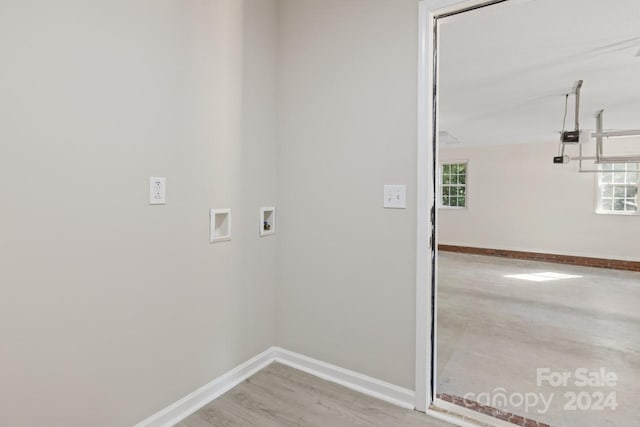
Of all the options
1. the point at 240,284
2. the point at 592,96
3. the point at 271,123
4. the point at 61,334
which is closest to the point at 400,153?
the point at 271,123

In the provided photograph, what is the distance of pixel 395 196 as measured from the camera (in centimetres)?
183

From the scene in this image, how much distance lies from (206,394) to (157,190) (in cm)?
114

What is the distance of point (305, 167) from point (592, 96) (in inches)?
154

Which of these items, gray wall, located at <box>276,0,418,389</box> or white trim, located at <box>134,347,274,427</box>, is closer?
white trim, located at <box>134,347,274,427</box>

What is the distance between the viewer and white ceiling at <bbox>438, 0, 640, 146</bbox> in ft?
7.24

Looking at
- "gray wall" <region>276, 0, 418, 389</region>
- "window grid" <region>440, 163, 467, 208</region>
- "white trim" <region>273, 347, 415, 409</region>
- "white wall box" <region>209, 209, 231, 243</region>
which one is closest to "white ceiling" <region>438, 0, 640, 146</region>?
"gray wall" <region>276, 0, 418, 389</region>

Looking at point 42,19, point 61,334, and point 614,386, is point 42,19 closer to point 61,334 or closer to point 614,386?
point 61,334

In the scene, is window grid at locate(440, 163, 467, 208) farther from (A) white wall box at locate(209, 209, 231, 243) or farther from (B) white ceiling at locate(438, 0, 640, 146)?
(A) white wall box at locate(209, 209, 231, 243)

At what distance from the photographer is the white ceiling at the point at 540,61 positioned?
2.21m

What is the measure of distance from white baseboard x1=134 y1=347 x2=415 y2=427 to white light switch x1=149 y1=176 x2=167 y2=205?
1023 millimetres

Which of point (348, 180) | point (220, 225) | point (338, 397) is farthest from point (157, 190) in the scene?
point (338, 397)

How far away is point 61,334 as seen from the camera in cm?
127

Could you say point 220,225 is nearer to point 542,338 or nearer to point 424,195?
point 424,195

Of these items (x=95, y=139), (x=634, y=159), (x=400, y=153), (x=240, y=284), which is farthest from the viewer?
(x=634, y=159)
